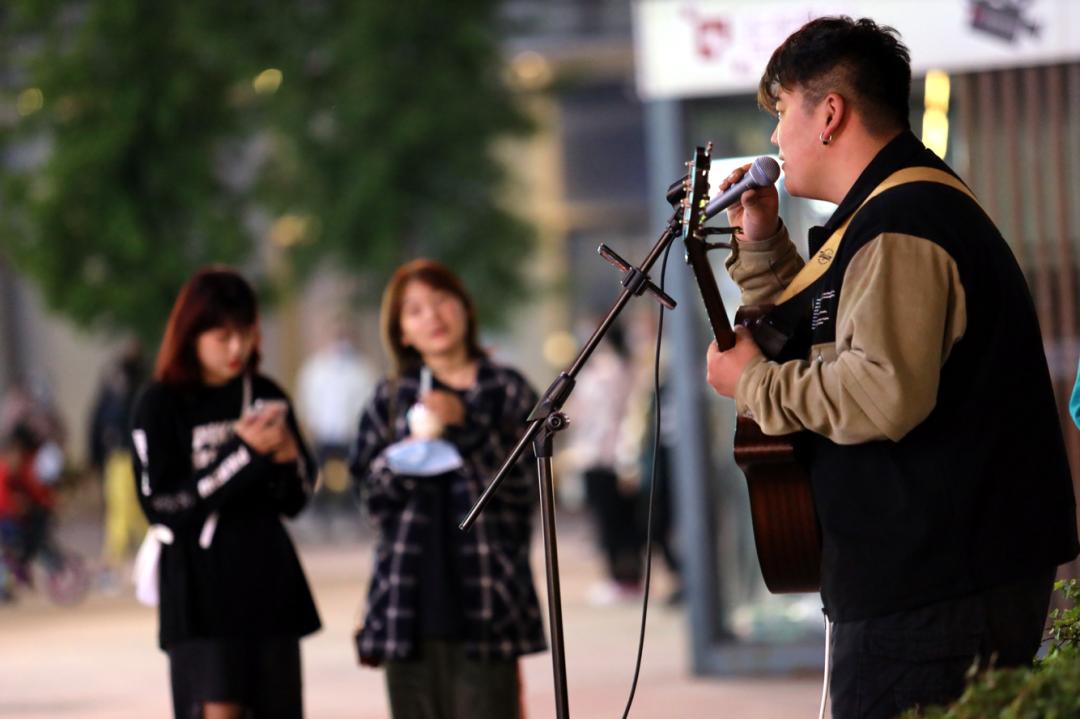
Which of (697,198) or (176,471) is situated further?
(176,471)

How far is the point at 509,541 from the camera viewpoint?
16.5 feet

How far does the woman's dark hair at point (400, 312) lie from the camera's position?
522cm

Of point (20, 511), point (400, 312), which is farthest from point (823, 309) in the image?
point (20, 511)

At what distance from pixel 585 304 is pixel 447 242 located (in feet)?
16.7

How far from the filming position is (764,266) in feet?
10.9

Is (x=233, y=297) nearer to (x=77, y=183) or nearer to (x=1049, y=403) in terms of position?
(x=1049, y=403)

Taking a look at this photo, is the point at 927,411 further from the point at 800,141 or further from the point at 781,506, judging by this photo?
the point at 800,141

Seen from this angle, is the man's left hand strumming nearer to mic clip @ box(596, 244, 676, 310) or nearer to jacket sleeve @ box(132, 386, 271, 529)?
mic clip @ box(596, 244, 676, 310)

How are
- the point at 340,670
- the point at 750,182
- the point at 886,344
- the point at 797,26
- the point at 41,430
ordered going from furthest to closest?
1. the point at 41,430
2. the point at 340,670
3. the point at 797,26
4. the point at 750,182
5. the point at 886,344

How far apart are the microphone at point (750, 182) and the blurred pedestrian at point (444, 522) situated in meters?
1.91

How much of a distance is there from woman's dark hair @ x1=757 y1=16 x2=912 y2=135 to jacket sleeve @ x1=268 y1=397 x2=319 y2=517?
7.58ft

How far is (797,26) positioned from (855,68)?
401 centimetres

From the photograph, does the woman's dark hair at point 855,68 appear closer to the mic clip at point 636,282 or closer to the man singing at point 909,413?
the man singing at point 909,413

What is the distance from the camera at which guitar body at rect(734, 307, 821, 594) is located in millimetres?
3121
